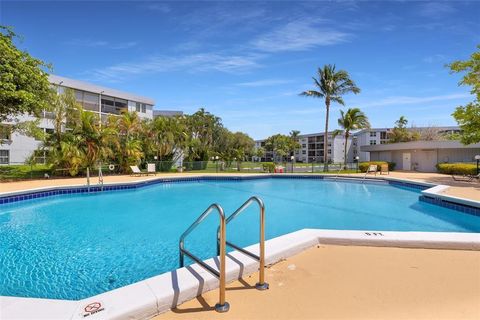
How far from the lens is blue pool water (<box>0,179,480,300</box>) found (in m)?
4.65

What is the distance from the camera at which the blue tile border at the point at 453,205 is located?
8.73 metres

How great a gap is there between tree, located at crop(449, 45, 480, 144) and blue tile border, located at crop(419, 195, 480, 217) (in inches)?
319

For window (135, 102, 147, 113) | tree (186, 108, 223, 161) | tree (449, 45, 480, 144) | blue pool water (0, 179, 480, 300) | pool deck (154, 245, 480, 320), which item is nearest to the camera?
pool deck (154, 245, 480, 320)

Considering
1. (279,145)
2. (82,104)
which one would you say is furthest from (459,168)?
(279,145)

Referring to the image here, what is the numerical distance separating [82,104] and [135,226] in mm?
24079

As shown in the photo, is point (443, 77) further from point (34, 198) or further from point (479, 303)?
point (34, 198)

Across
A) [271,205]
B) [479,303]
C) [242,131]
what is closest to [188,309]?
[479,303]

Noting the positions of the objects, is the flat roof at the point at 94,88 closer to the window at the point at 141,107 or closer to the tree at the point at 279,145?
the window at the point at 141,107

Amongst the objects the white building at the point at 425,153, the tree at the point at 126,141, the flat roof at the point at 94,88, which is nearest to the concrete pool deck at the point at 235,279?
the tree at the point at 126,141

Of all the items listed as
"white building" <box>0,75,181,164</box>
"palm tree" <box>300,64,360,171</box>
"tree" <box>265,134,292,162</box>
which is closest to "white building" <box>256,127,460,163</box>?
"tree" <box>265,134,292,162</box>

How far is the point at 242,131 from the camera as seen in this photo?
59.6m

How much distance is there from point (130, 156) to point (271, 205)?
43.2 ft

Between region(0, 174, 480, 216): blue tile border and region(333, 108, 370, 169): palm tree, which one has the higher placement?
region(333, 108, 370, 169): palm tree

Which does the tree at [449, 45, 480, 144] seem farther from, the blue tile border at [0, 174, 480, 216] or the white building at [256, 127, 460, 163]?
the white building at [256, 127, 460, 163]
